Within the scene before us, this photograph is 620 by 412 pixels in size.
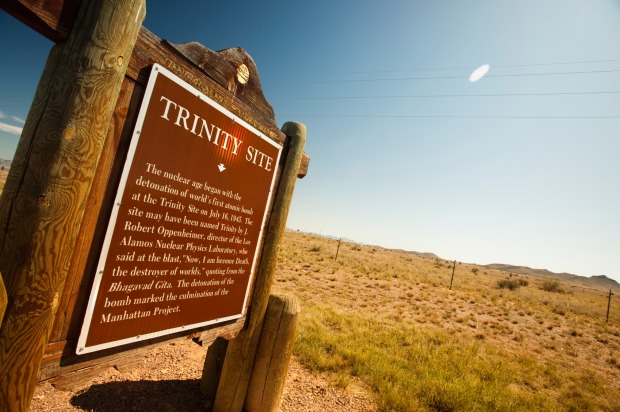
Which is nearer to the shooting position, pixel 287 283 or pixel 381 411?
pixel 381 411

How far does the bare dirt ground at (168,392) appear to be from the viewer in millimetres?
2994

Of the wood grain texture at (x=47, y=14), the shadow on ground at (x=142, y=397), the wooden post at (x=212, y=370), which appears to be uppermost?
the wood grain texture at (x=47, y=14)

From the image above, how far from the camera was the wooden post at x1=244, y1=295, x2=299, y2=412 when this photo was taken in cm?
266

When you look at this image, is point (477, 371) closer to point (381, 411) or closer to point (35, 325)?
point (381, 411)

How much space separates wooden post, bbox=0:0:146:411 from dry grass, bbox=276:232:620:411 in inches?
162

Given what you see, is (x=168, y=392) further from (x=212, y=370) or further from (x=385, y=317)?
(x=385, y=317)

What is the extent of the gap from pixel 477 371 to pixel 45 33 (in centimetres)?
800

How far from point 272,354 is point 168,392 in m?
1.69

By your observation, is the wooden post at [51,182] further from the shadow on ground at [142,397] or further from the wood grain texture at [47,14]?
the shadow on ground at [142,397]

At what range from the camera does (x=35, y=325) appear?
1.12 metres

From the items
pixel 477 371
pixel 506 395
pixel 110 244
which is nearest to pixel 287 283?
pixel 477 371

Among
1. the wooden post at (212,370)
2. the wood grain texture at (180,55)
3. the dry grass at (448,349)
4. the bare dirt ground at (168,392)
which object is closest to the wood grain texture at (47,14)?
the wood grain texture at (180,55)

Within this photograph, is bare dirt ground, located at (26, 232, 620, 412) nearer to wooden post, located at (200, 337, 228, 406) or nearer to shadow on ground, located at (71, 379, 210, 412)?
shadow on ground, located at (71, 379, 210, 412)

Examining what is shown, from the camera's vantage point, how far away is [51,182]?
3.55 ft
